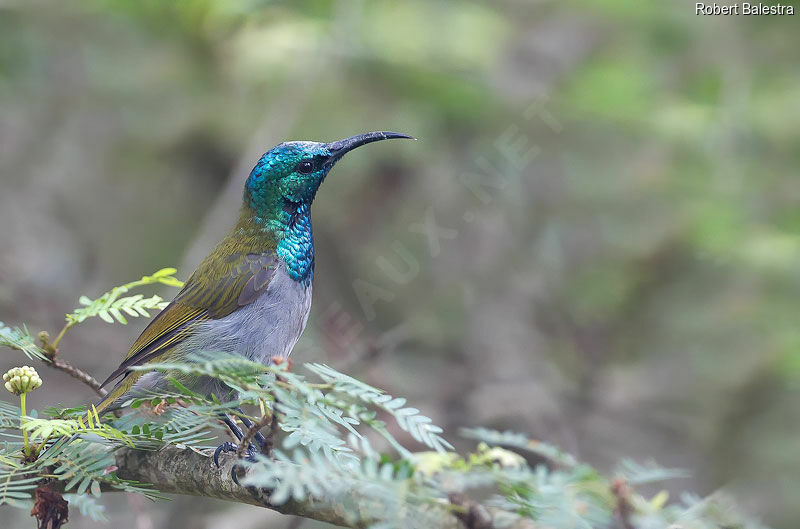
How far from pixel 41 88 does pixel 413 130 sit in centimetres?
289

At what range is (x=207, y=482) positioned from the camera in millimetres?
2029

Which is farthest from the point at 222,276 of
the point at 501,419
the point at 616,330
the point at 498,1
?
the point at 498,1

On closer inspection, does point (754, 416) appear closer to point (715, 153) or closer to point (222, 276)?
point (715, 153)

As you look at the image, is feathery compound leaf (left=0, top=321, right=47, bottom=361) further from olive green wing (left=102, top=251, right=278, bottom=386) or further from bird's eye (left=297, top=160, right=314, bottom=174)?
bird's eye (left=297, top=160, right=314, bottom=174)

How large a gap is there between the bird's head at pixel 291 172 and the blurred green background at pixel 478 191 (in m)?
1.97

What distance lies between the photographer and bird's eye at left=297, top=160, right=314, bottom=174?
3.30 metres

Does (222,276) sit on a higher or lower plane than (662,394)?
lower

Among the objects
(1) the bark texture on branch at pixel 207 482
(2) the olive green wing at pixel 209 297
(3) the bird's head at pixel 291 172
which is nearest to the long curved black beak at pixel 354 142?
(3) the bird's head at pixel 291 172

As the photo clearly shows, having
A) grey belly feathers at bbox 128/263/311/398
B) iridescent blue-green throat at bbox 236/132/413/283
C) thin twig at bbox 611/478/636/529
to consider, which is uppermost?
iridescent blue-green throat at bbox 236/132/413/283

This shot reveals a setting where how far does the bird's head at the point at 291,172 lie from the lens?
10.8ft

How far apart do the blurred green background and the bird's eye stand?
2.08m

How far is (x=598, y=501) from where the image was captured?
4.46ft

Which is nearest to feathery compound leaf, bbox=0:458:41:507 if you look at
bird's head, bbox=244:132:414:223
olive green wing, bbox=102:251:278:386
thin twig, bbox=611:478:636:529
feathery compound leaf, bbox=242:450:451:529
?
feathery compound leaf, bbox=242:450:451:529

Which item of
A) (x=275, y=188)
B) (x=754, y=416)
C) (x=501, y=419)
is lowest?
(x=275, y=188)
